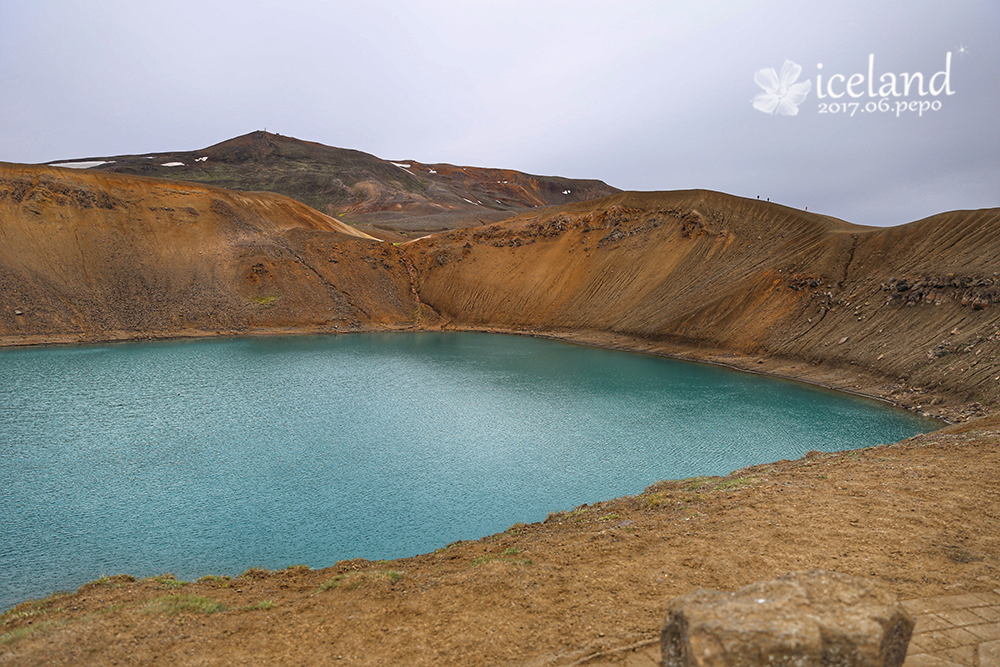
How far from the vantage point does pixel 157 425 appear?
2364 cm

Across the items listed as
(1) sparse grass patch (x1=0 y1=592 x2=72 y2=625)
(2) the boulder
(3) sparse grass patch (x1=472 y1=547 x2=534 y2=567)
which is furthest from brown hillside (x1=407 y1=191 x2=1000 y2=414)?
(1) sparse grass patch (x1=0 y1=592 x2=72 y2=625)

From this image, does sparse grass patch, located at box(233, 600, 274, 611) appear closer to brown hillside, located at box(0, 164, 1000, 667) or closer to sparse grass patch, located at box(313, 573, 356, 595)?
brown hillside, located at box(0, 164, 1000, 667)

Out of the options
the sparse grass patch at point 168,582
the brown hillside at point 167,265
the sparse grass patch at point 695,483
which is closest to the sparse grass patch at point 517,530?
the sparse grass patch at point 695,483

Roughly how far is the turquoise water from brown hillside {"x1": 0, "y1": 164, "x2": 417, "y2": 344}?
10931 mm

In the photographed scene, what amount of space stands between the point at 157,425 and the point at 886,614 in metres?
26.0

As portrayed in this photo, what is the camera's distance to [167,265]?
5756 centimetres

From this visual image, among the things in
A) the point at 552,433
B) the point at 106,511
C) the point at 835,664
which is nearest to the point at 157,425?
the point at 106,511

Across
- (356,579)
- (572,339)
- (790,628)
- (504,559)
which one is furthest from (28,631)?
(572,339)

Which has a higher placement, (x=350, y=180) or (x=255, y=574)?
(x=350, y=180)

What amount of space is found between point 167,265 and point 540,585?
6118cm

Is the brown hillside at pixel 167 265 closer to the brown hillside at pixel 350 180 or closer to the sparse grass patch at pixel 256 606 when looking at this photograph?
the brown hillside at pixel 350 180

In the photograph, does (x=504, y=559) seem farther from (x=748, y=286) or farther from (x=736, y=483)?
(x=748, y=286)

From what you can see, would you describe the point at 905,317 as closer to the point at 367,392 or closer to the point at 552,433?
the point at 552,433

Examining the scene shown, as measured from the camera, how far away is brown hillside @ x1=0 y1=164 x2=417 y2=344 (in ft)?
163
